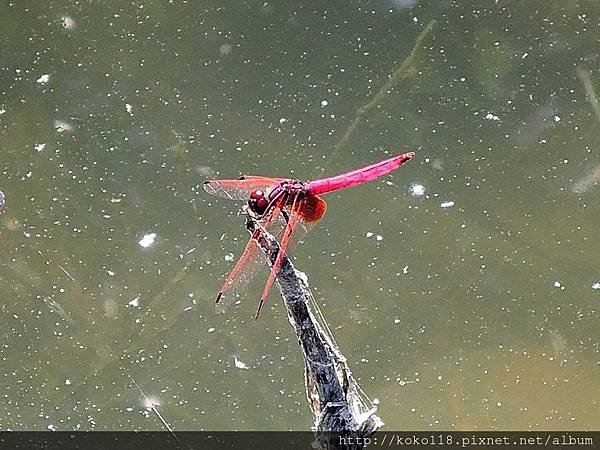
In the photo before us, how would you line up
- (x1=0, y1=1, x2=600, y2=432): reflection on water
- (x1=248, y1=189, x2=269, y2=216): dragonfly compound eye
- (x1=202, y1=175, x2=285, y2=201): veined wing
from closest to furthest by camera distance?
(x1=248, y1=189, x2=269, y2=216): dragonfly compound eye → (x1=202, y1=175, x2=285, y2=201): veined wing → (x1=0, y1=1, x2=600, y2=432): reflection on water

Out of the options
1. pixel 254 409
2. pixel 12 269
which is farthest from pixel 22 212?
pixel 254 409

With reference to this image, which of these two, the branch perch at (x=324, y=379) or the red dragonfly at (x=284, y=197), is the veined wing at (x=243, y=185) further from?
the branch perch at (x=324, y=379)

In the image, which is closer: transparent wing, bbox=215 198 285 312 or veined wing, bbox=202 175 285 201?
transparent wing, bbox=215 198 285 312

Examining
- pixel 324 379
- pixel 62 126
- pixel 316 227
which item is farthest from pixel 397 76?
pixel 324 379

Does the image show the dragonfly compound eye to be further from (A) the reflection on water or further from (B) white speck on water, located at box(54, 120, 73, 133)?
(B) white speck on water, located at box(54, 120, 73, 133)

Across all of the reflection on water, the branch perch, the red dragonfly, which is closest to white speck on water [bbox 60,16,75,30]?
the reflection on water

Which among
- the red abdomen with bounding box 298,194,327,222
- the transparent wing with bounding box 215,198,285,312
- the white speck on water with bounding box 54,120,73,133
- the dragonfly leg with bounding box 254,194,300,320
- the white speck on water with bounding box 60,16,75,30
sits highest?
the white speck on water with bounding box 60,16,75,30

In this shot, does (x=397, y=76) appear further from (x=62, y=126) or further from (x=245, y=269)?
(x=62, y=126)

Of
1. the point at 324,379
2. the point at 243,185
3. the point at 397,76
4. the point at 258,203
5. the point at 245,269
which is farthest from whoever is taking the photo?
the point at 397,76
